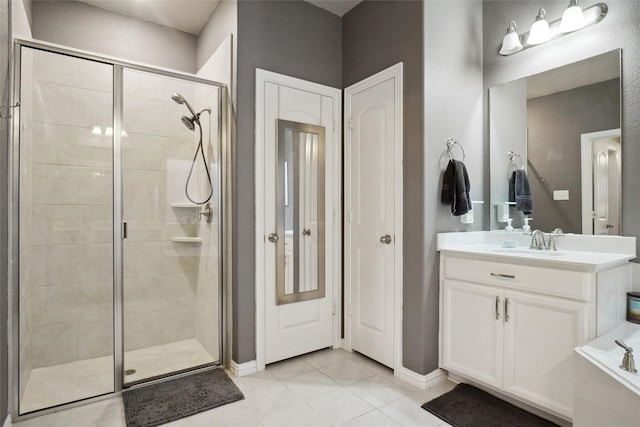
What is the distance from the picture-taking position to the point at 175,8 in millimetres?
2912

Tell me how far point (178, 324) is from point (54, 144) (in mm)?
1521

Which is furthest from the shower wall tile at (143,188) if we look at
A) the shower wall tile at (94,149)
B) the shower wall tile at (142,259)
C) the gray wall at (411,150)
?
the gray wall at (411,150)

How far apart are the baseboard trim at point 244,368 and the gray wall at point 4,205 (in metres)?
1.20

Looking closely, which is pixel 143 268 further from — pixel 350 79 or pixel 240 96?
pixel 350 79

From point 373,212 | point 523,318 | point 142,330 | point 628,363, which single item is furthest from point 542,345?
point 142,330

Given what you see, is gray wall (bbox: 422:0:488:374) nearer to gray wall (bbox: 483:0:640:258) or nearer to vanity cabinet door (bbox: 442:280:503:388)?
vanity cabinet door (bbox: 442:280:503:388)

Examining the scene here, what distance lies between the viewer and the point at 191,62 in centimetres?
335

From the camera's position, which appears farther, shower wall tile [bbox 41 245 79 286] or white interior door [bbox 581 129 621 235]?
shower wall tile [bbox 41 245 79 286]

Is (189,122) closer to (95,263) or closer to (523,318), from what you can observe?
(95,263)

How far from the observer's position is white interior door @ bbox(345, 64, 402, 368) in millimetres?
2428

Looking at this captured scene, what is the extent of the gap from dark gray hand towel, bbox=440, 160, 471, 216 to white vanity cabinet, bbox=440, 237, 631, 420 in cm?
31

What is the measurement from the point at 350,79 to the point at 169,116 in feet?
4.69

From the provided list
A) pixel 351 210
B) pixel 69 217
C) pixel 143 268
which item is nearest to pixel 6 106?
pixel 69 217

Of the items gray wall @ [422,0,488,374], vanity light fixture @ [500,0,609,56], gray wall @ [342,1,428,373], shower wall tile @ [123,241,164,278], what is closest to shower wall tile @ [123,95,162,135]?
Result: shower wall tile @ [123,241,164,278]
